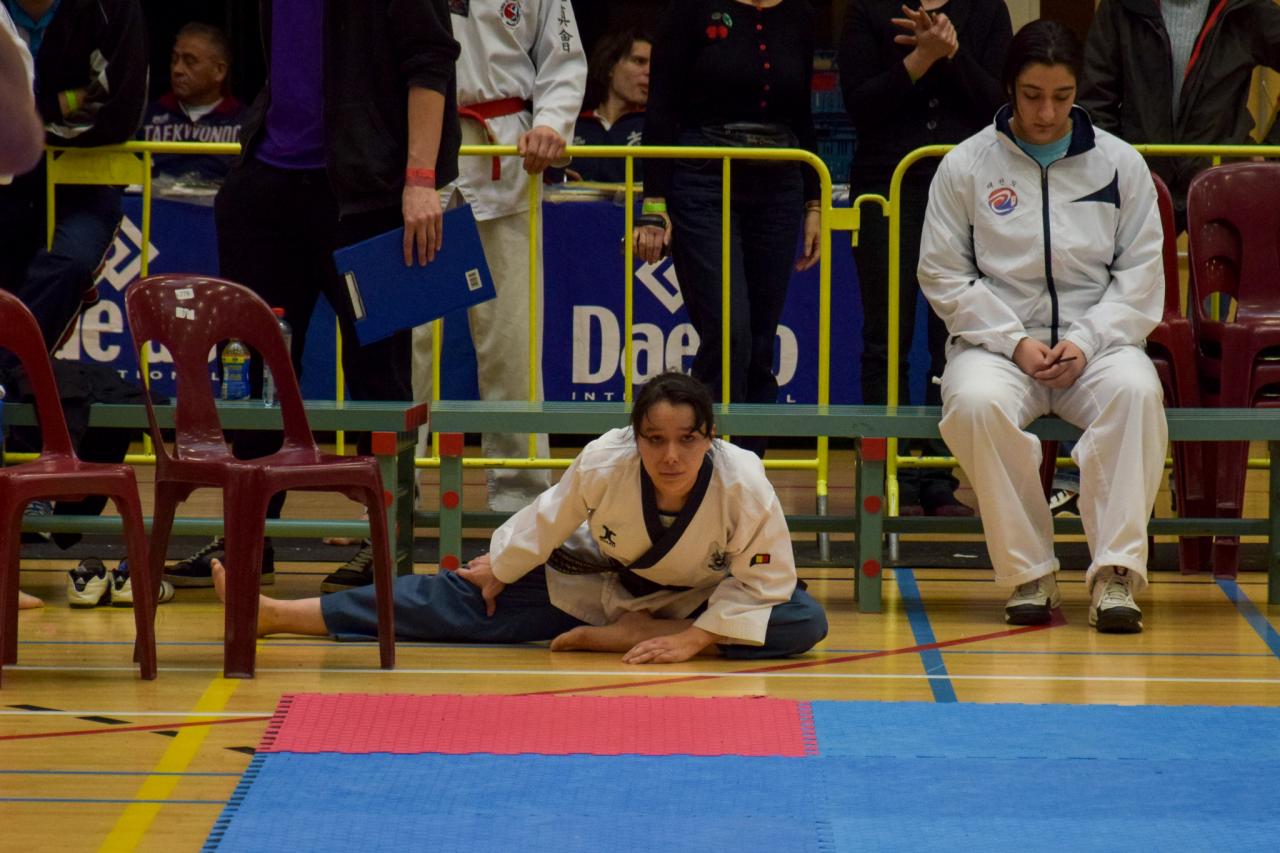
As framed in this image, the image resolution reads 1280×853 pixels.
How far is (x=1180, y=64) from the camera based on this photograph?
21.7 feet

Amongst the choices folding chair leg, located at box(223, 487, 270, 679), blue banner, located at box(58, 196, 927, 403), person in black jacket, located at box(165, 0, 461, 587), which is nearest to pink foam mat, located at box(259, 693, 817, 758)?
folding chair leg, located at box(223, 487, 270, 679)

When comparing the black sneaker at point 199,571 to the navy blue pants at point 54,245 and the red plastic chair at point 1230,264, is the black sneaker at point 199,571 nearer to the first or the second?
the navy blue pants at point 54,245

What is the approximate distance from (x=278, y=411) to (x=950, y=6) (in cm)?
271

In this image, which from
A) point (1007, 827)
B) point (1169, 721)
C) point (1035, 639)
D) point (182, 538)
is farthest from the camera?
point (182, 538)

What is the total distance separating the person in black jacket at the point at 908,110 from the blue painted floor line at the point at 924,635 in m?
0.60

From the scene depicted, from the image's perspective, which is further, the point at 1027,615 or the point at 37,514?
the point at 37,514

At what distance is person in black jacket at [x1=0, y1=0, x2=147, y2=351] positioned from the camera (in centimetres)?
577

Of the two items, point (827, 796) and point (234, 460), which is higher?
point (234, 460)

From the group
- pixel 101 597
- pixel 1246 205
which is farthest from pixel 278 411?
pixel 1246 205

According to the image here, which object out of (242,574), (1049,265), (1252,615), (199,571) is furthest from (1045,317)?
(199,571)

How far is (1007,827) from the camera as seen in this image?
3.42 m

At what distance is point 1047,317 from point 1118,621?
991mm

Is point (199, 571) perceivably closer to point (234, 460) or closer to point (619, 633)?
point (234, 460)

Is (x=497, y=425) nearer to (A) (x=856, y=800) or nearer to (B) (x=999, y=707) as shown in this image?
(B) (x=999, y=707)
